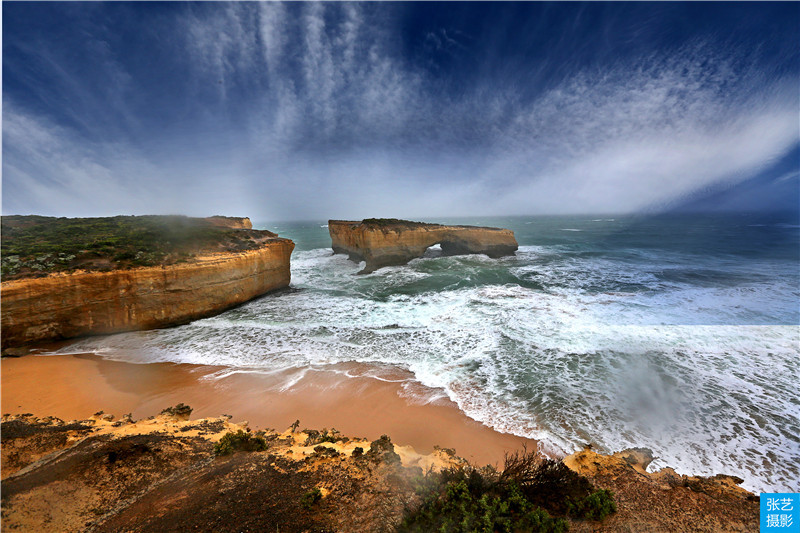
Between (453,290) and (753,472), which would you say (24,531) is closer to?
(753,472)

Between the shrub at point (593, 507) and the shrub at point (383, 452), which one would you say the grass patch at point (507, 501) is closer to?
the shrub at point (593, 507)

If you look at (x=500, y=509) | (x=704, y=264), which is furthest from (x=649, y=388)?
(x=704, y=264)

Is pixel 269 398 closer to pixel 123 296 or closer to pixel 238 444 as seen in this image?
pixel 238 444

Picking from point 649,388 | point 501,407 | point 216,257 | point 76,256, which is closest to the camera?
point 501,407

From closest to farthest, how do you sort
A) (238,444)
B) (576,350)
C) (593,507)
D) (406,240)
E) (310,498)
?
(593,507)
(310,498)
(238,444)
(576,350)
(406,240)

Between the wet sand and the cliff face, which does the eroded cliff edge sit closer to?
Result: the cliff face

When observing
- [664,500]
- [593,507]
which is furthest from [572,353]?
[593,507]

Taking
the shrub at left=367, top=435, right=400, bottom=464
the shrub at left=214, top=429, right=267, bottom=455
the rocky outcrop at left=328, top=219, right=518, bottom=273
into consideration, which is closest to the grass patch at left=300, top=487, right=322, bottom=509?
the shrub at left=367, top=435, right=400, bottom=464

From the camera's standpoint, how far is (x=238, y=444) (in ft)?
14.9

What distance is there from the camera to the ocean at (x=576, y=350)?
18.8 feet

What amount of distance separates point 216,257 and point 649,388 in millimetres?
16127

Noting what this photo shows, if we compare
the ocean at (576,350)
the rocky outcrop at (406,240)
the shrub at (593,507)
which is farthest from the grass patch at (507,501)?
the rocky outcrop at (406,240)

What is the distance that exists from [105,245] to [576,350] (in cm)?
1882

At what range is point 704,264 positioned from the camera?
22.1 meters
